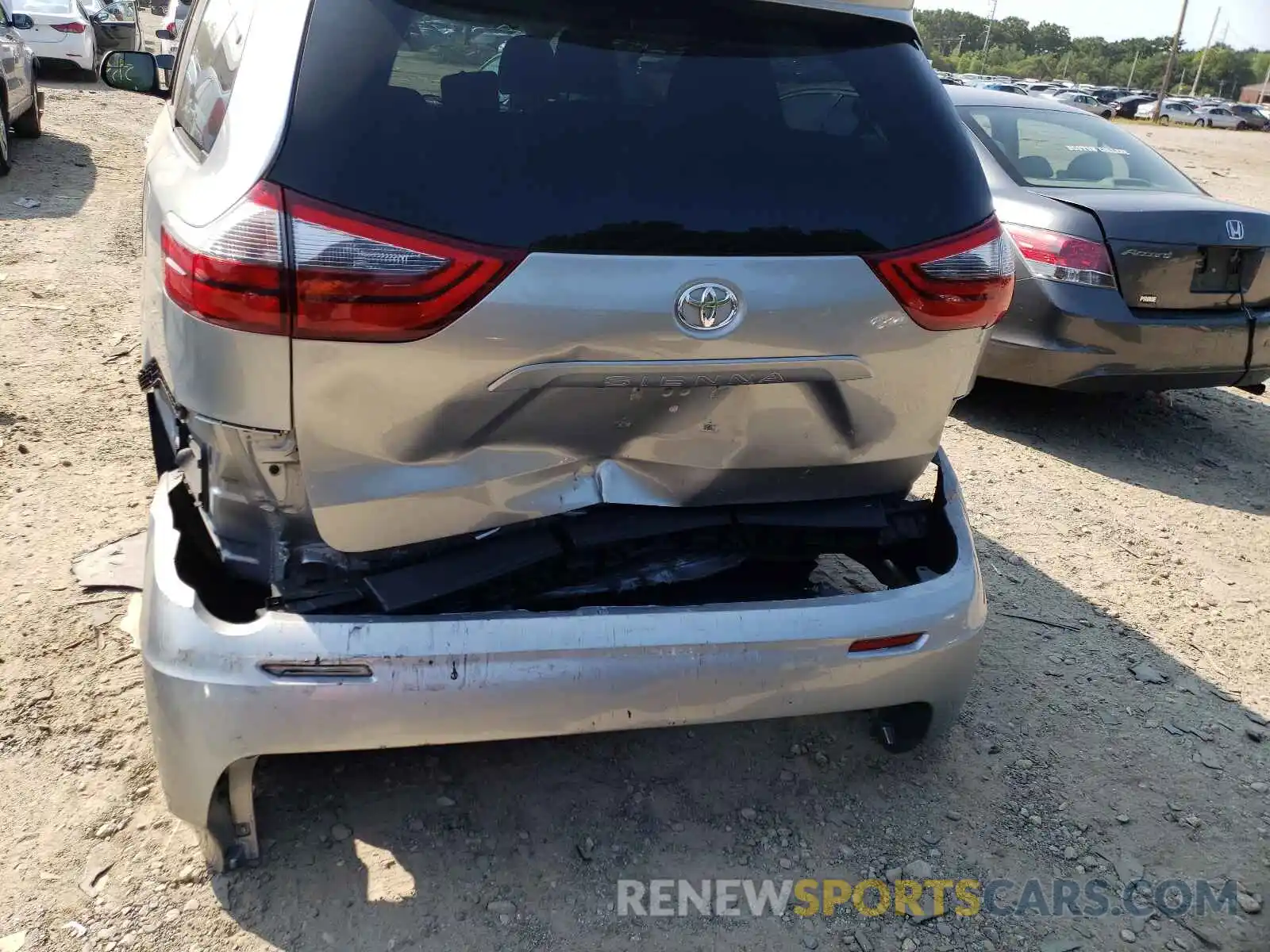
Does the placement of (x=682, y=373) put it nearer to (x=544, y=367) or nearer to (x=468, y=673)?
(x=544, y=367)

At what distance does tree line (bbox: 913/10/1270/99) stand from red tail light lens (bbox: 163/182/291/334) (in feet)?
329

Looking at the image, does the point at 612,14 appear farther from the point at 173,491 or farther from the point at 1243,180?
the point at 1243,180

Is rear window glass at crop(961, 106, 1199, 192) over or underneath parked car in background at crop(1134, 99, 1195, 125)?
over

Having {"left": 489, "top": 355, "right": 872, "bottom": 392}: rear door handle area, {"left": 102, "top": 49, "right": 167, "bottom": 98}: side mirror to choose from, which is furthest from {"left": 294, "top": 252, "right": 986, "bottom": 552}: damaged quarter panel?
{"left": 102, "top": 49, "right": 167, "bottom": 98}: side mirror

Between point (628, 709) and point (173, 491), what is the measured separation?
1147mm

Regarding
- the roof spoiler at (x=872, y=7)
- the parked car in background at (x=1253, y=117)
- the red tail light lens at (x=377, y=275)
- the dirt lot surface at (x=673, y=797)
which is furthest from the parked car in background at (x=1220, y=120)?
the red tail light lens at (x=377, y=275)

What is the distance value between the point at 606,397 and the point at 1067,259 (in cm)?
377

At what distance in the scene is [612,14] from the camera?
205cm

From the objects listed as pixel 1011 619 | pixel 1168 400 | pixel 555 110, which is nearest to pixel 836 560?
pixel 1011 619

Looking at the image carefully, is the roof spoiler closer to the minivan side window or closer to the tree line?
the minivan side window

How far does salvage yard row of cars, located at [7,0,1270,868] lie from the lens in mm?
1877

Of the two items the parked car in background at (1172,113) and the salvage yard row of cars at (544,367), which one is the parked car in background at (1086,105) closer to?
the salvage yard row of cars at (544,367)

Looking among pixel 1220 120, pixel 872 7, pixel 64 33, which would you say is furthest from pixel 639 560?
pixel 1220 120

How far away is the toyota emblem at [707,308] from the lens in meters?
2.02
